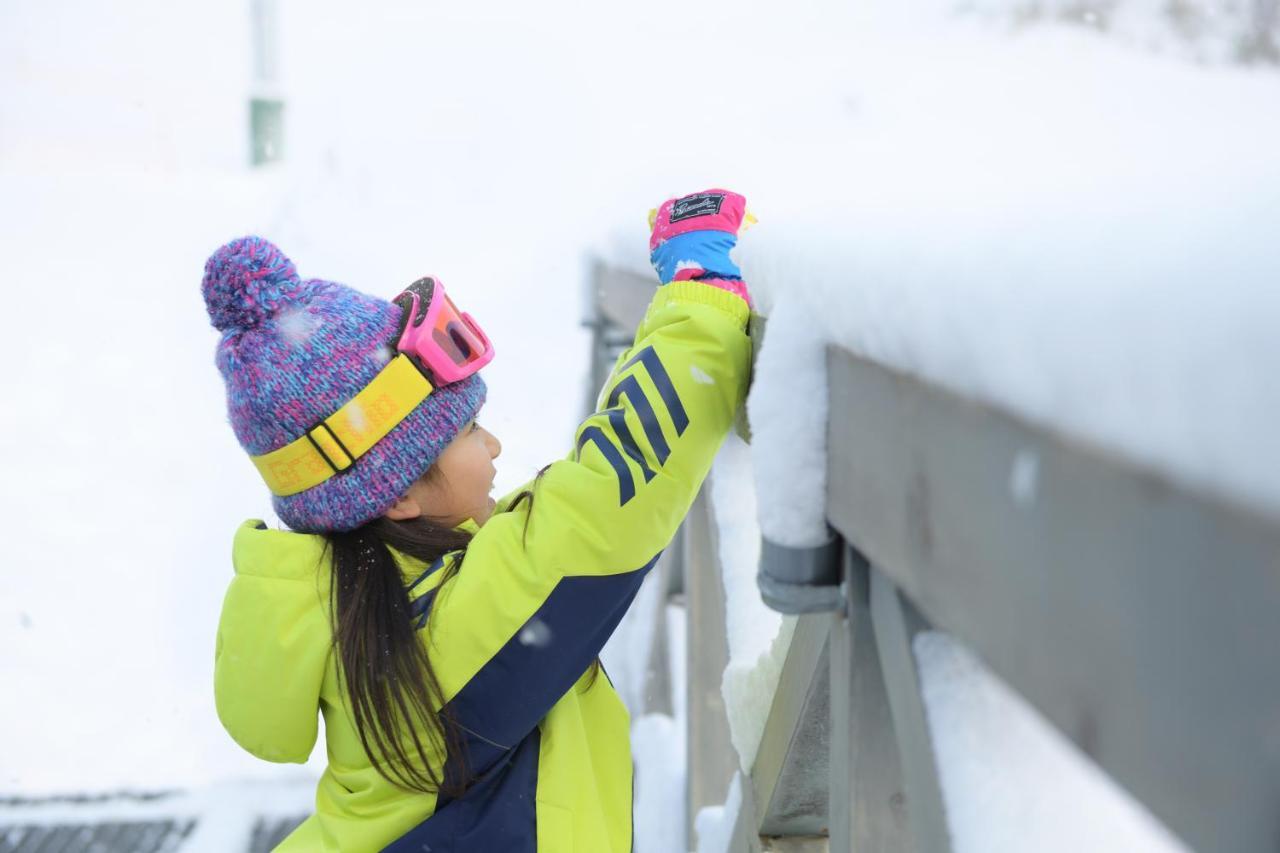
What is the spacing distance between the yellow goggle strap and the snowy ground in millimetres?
505

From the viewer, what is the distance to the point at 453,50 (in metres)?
8.71

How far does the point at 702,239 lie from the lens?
125 centimetres

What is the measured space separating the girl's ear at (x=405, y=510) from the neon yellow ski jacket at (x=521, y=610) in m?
0.06

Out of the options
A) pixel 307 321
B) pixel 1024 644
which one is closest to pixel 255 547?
pixel 307 321

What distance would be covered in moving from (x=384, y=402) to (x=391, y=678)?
1.11 ft

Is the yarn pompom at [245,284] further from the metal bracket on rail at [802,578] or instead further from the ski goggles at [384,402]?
the metal bracket on rail at [802,578]

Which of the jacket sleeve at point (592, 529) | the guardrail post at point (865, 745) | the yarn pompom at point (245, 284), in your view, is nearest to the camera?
the guardrail post at point (865, 745)

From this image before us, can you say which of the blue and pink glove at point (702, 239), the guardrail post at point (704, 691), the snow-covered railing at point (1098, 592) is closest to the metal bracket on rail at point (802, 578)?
the snow-covered railing at point (1098, 592)

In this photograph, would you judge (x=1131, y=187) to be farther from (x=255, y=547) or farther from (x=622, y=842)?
(x=622, y=842)

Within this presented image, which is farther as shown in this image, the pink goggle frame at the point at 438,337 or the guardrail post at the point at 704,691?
the guardrail post at the point at 704,691

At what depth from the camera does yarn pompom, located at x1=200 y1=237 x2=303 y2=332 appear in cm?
132

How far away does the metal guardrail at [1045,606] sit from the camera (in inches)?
14.2

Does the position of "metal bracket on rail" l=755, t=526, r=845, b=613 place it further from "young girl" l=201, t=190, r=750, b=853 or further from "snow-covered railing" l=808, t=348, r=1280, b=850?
"young girl" l=201, t=190, r=750, b=853

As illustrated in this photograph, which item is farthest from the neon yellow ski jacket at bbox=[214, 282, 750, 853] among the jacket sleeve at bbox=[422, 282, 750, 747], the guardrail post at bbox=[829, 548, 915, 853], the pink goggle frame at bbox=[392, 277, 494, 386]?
the guardrail post at bbox=[829, 548, 915, 853]
